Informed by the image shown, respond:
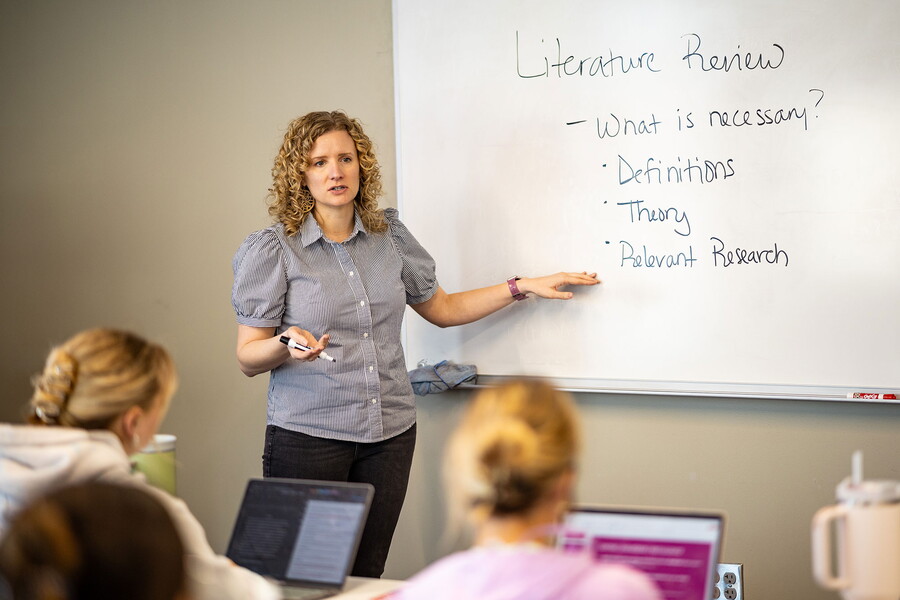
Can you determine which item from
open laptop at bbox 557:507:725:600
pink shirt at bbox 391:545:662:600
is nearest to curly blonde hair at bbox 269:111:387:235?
→ open laptop at bbox 557:507:725:600

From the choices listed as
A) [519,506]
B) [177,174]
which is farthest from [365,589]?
[177,174]

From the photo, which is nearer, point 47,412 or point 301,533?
point 47,412

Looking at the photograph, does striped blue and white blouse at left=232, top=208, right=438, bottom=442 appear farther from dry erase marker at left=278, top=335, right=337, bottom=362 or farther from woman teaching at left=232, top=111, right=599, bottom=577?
dry erase marker at left=278, top=335, right=337, bottom=362

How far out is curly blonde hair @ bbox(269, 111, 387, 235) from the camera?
2381 mm

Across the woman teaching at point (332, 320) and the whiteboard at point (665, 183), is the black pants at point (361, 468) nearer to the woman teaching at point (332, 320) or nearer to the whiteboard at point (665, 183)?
the woman teaching at point (332, 320)

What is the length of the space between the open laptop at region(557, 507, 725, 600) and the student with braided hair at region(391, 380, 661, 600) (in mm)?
229

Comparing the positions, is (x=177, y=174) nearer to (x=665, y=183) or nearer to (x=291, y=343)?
(x=291, y=343)

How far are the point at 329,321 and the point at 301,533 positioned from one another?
2.54ft

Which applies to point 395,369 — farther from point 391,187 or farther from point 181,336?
point 181,336

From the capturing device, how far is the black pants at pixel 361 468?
2.32 m

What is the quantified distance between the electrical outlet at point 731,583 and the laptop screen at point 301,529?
1239 mm

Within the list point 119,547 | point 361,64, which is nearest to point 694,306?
point 361,64

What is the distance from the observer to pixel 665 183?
256cm

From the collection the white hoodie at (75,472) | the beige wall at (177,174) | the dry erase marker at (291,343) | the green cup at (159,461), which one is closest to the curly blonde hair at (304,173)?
the dry erase marker at (291,343)
